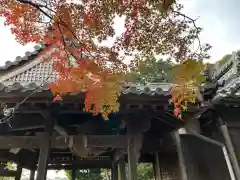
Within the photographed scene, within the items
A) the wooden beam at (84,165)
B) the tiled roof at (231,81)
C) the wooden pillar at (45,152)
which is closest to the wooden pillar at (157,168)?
the wooden beam at (84,165)

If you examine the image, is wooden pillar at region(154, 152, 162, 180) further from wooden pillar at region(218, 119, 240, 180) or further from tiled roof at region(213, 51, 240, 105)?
tiled roof at region(213, 51, 240, 105)

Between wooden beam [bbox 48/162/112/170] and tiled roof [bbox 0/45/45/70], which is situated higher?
tiled roof [bbox 0/45/45/70]

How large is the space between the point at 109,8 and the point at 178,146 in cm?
322

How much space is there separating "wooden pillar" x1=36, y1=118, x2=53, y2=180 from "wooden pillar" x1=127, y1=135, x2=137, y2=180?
1475mm

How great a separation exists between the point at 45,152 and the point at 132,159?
1.57 m

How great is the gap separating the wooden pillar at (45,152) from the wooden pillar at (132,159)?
1.48 m

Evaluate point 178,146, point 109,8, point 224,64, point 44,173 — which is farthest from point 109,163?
point 109,8

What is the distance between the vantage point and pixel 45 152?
4.04 metres

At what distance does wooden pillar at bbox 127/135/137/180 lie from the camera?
408 cm

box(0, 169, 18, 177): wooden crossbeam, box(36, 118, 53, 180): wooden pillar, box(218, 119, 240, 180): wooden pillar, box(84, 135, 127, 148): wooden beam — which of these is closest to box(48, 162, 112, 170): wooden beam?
box(0, 169, 18, 177): wooden crossbeam

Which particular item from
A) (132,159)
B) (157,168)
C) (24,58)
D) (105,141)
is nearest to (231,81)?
(132,159)

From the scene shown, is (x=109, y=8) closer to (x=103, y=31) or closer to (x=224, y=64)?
(x=103, y=31)

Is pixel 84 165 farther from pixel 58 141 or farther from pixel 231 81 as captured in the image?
pixel 231 81

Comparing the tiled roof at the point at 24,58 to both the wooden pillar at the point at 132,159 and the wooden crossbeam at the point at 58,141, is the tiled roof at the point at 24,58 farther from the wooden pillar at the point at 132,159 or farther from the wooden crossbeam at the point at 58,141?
the wooden pillar at the point at 132,159
